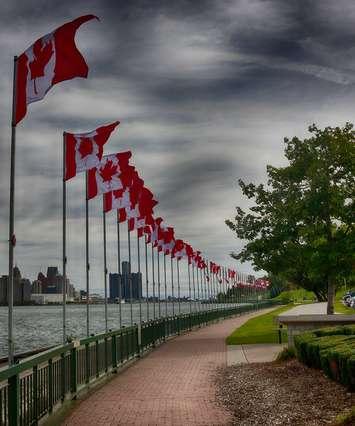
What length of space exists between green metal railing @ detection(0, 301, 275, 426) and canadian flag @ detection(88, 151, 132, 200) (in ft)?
15.5

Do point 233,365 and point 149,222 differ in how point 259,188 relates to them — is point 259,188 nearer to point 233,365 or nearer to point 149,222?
point 149,222

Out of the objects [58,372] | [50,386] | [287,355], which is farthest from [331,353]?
[287,355]

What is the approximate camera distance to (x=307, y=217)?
3631 cm

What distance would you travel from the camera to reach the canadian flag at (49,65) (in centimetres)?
1273

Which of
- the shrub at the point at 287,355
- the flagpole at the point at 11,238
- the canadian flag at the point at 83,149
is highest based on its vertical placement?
the canadian flag at the point at 83,149

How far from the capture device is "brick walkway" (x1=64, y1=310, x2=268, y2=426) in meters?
12.0

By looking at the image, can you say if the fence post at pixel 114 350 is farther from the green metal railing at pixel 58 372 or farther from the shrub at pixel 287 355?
the shrub at pixel 287 355

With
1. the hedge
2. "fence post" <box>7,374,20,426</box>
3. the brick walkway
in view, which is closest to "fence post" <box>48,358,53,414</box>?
the brick walkway

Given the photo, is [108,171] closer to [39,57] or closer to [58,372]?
[39,57]

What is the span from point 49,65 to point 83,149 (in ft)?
20.8

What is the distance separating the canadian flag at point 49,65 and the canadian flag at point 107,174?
945cm

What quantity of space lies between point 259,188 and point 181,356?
54.9 ft

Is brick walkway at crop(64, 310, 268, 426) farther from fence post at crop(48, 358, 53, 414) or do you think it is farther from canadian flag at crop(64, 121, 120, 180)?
canadian flag at crop(64, 121, 120, 180)

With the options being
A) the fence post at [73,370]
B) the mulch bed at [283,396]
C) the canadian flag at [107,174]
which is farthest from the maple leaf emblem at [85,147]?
the mulch bed at [283,396]
